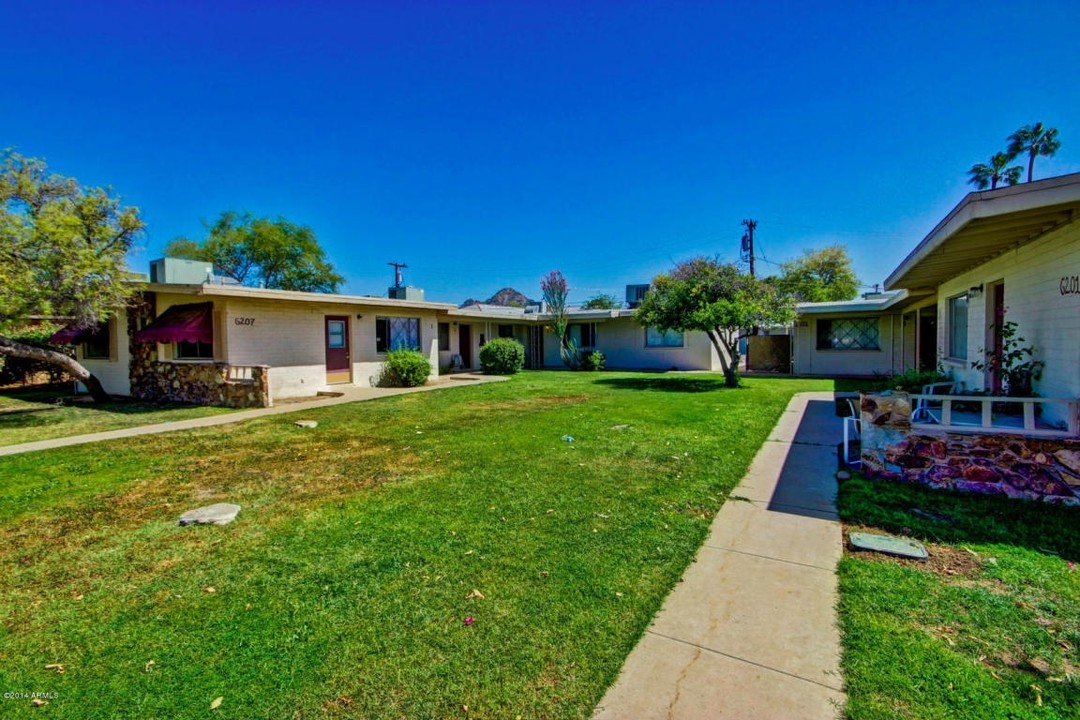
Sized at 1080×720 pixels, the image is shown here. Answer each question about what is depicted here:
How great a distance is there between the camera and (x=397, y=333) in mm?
15680

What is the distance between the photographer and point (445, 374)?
61.2 ft

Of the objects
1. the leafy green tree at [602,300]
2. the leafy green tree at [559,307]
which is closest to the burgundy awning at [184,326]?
the leafy green tree at [559,307]

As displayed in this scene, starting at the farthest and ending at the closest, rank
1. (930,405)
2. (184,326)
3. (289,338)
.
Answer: (289,338) → (184,326) → (930,405)

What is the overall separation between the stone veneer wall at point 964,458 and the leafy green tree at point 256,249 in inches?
1514

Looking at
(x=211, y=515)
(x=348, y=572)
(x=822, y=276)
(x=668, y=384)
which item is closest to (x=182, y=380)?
(x=211, y=515)

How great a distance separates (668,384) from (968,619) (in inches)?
479

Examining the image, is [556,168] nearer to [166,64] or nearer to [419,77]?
[419,77]

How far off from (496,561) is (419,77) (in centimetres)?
1464

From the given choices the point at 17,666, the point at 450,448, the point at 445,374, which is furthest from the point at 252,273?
the point at 17,666

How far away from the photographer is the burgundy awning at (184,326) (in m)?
11.0

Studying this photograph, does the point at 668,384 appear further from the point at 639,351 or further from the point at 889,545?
the point at 889,545

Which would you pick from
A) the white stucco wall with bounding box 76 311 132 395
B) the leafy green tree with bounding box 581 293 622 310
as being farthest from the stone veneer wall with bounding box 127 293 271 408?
the leafy green tree with bounding box 581 293 622 310

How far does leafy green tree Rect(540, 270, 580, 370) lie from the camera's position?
20.6 metres

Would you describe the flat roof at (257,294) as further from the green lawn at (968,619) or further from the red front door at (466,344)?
the green lawn at (968,619)
